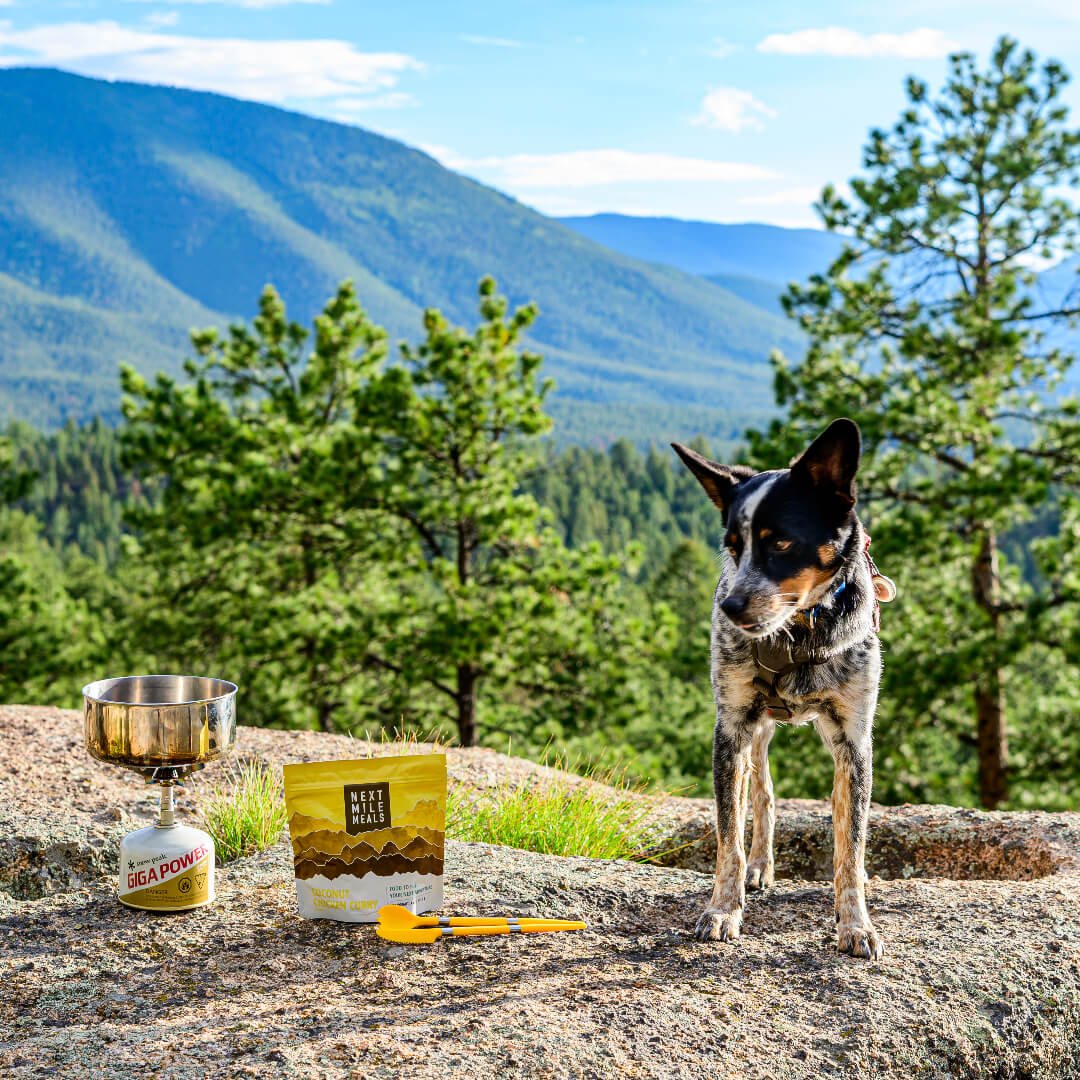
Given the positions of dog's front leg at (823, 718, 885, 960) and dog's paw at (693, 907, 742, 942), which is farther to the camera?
dog's paw at (693, 907, 742, 942)

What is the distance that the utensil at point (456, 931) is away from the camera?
4340 mm

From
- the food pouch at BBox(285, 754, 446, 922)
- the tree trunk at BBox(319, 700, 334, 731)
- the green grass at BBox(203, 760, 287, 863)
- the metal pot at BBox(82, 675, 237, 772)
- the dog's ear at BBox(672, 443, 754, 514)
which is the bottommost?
the tree trunk at BBox(319, 700, 334, 731)

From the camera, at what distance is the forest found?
13.1m

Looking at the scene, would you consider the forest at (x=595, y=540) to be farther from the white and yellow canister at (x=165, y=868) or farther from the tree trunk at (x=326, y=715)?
the white and yellow canister at (x=165, y=868)

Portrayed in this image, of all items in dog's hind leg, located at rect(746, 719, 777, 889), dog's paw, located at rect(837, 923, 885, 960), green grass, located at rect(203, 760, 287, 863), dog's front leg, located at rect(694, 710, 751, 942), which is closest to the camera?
dog's paw, located at rect(837, 923, 885, 960)

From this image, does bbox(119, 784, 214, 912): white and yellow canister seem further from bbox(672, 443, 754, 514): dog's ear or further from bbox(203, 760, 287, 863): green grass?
bbox(672, 443, 754, 514): dog's ear

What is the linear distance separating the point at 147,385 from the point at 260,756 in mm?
11929

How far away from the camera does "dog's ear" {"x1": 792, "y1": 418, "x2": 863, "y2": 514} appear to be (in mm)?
3611

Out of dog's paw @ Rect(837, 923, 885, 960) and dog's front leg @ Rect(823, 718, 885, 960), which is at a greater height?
dog's front leg @ Rect(823, 718, 885, 960)

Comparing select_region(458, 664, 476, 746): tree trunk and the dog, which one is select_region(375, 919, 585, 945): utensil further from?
select_region(458, 664, 476, 746): tree trunk

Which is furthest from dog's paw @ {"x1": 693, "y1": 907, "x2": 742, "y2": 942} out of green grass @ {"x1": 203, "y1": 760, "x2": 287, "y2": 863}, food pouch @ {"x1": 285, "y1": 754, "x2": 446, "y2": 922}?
green grass @ {"x1": 203, "y1": 760, "x2": 287, "y2": 863}

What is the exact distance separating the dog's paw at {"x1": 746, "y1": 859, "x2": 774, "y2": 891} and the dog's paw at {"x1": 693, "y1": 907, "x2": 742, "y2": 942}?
62 centimetres

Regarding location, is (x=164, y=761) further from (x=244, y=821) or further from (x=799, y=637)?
(x=799, y=637)

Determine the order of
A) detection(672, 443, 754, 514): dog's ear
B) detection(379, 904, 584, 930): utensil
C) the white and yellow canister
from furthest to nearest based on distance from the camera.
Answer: the white and yellow canister, detection(379, 904, 584, 930): utensil, detection(672, 443, 754, 514): dog's ear
